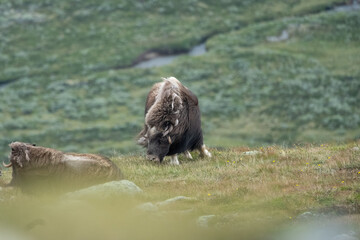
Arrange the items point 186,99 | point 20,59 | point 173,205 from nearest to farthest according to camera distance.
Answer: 1. point 173,205
2. point 186,99
3. point 20,59

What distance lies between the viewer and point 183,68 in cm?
7856

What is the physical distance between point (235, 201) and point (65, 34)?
85.6m

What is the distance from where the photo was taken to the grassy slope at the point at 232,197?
930cm

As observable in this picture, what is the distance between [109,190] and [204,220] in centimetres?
205

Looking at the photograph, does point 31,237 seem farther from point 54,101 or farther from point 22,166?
point 54,101

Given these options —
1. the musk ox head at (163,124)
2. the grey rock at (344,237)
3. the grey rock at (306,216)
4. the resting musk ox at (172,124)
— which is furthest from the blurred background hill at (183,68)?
the grey rock at (344,237)

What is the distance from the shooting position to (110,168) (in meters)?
11.7

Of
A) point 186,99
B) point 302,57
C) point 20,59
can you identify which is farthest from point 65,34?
point 186,99

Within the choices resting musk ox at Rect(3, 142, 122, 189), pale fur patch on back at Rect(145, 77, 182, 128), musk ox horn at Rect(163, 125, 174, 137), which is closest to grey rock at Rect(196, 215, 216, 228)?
resting musk ox at Rect(3, 142, 122, 189)

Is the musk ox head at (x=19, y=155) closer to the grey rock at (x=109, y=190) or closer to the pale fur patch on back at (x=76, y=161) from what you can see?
the pale fur patch on back at (x=76, y=161)

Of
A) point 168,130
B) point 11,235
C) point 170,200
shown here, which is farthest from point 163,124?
point 11,235

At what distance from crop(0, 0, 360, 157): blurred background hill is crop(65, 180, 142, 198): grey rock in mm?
38657

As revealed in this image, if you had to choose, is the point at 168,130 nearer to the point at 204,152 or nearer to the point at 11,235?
the point at 204,152

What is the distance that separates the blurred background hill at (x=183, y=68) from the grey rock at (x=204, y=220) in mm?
40199
